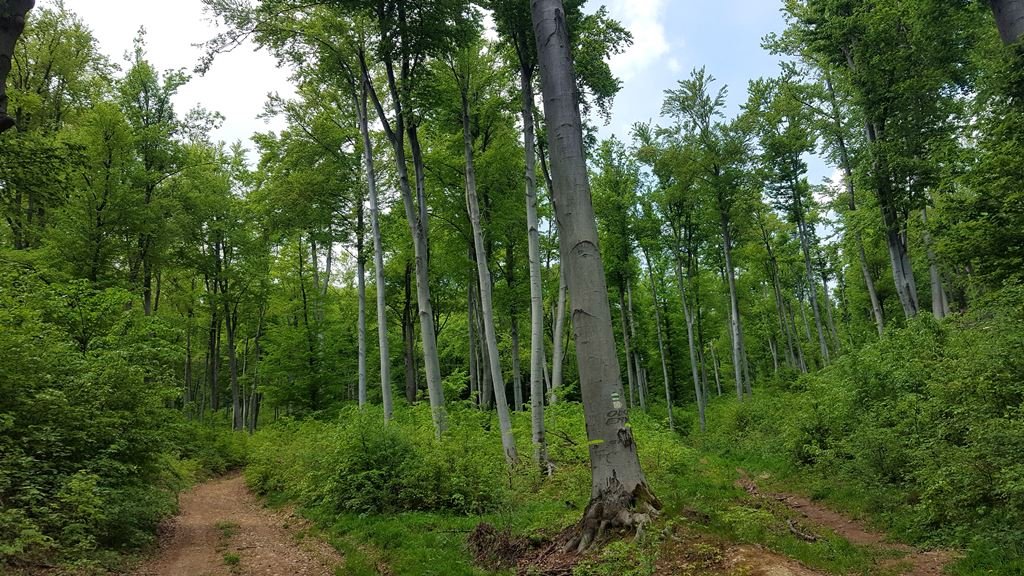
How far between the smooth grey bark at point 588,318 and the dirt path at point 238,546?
4.34 metres

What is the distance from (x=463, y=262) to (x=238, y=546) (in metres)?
10.4

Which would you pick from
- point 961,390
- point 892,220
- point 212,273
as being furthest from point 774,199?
point 212,273

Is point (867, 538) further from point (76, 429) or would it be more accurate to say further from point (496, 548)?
point (76, 429)

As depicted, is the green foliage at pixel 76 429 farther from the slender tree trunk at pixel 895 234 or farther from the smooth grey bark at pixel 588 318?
the slender tree trunk at pixel 895 234

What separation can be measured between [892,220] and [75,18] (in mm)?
26912

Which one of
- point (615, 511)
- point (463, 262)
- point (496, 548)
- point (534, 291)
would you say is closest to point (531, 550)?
point (496, 548)

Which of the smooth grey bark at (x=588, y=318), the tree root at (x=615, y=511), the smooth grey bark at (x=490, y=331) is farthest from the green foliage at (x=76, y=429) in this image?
the smooth grey bark at (x=490, y=331)

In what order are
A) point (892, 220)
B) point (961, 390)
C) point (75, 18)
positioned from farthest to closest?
point (75, 18) → point (892, 220) → point (961, 390)

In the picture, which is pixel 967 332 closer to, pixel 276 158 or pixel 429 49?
pixel 429 49

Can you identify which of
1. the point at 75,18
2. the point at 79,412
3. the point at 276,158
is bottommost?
the point at 79,412

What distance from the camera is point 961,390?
21.2 ft

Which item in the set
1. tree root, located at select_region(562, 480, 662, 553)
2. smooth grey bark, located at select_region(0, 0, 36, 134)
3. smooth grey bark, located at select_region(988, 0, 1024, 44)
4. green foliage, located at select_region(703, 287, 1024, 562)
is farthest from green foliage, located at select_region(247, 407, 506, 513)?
smooth grey bark, located at select_region(988, 0, 1024, 44)

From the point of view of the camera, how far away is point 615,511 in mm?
4371

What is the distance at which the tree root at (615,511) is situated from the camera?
4.30 meters
